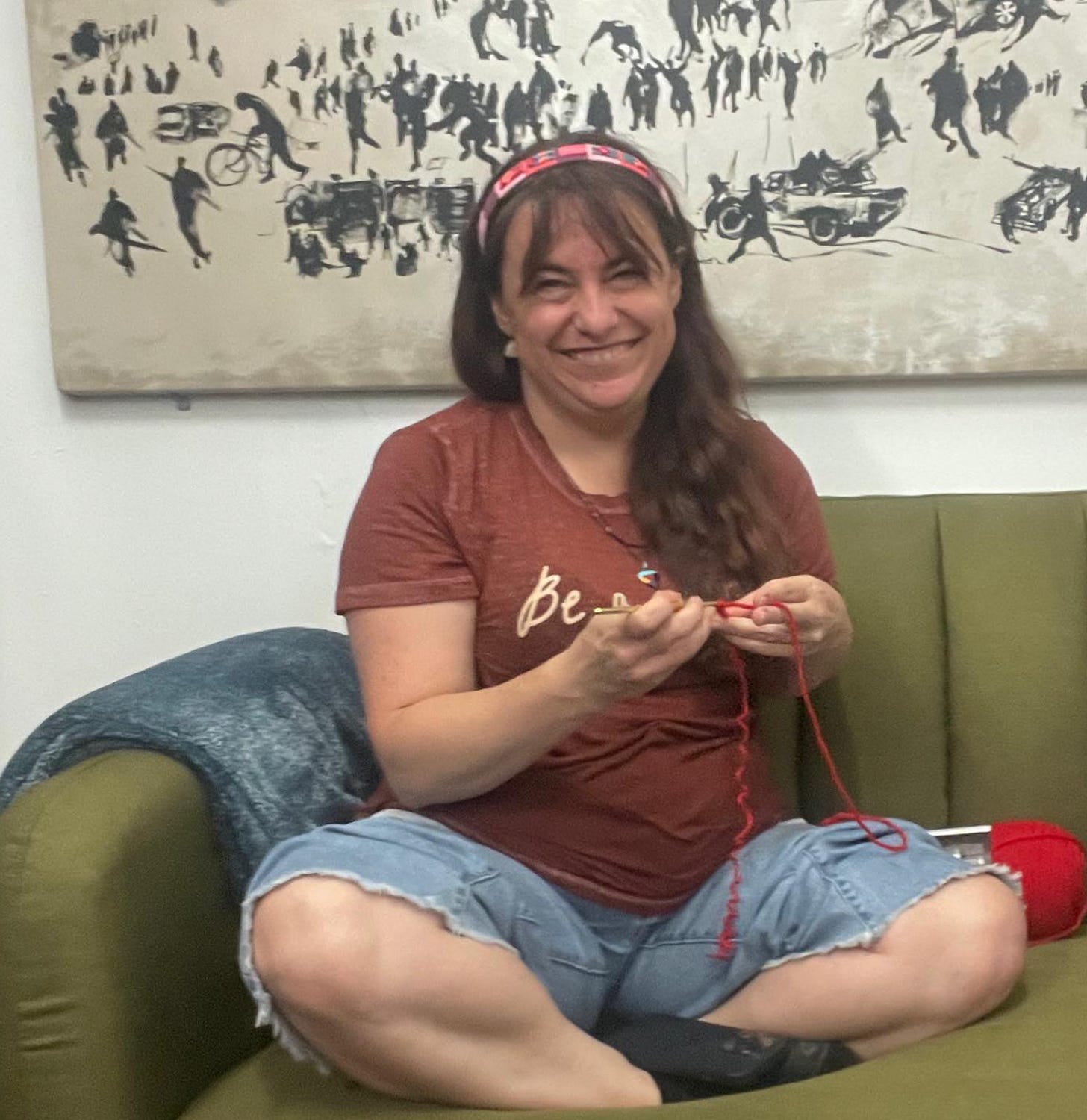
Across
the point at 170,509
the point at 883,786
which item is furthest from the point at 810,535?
→ the point at 170,509

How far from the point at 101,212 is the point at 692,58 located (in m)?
0.81

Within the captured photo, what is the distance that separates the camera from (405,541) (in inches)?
46.9

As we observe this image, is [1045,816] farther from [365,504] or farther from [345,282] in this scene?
[345,282]

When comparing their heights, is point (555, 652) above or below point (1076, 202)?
below

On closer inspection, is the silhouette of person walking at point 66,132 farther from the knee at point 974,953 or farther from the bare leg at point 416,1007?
the knee at point 974,953

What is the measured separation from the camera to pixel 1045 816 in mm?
1438

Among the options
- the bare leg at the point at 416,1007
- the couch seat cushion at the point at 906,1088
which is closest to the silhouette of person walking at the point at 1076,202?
the couch seat cushion at the point at 906,1088

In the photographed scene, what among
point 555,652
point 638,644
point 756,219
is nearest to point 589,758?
point 555,652

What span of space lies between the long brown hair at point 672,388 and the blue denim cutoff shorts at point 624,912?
0.91ft

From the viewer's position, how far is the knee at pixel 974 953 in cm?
107

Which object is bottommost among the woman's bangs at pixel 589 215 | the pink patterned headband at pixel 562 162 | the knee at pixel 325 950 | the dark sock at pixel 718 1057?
the dark sock at pixel 718 1057

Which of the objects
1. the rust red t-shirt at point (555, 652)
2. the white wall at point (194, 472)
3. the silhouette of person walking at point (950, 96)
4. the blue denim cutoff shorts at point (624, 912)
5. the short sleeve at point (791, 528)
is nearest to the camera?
the blue denim cutoff shorts at point (624, 912)

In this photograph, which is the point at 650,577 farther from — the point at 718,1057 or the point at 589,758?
the point at 718,1057

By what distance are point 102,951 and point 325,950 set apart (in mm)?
183
